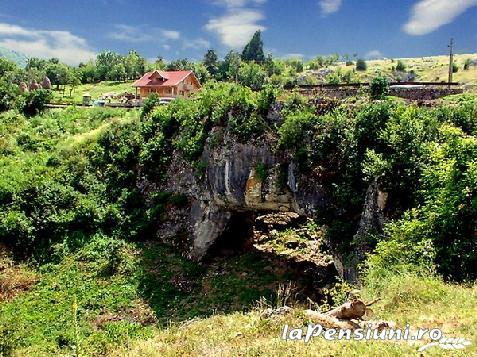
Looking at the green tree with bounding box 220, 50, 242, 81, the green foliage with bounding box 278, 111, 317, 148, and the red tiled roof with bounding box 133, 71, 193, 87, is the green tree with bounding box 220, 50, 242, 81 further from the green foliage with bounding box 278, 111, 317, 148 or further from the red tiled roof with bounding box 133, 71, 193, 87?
the green foliage with bounding box 278, 111, 317, 148

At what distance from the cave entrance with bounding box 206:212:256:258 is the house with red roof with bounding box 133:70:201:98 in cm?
2947

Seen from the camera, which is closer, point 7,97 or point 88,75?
point 7,97

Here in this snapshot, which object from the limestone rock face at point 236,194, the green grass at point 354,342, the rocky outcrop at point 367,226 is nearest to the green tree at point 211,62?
the limestone rock face at point 236,194

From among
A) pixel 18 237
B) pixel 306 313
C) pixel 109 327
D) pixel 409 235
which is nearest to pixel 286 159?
pixel 409 235

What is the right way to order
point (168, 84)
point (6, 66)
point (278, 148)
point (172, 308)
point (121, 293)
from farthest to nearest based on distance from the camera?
1. point (6, 66)
2. point (168, 84)
3. point (121, 293)
4. point (278, 148)
5. point (172, 308)

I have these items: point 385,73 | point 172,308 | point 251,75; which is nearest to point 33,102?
point 172,308

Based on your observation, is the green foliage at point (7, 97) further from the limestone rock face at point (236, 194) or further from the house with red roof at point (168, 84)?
the limestone rock face at point (236, 194)

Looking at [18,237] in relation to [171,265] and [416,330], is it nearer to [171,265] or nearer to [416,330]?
[171,265]

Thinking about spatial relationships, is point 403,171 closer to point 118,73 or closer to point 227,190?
point 227,190

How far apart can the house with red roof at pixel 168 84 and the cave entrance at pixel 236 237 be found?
2947 centimetres

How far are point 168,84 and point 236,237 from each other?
1241 inches

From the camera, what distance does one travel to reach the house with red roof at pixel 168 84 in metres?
54.4

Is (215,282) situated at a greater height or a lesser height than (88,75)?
lesser

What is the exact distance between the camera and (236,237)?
27.8 m
